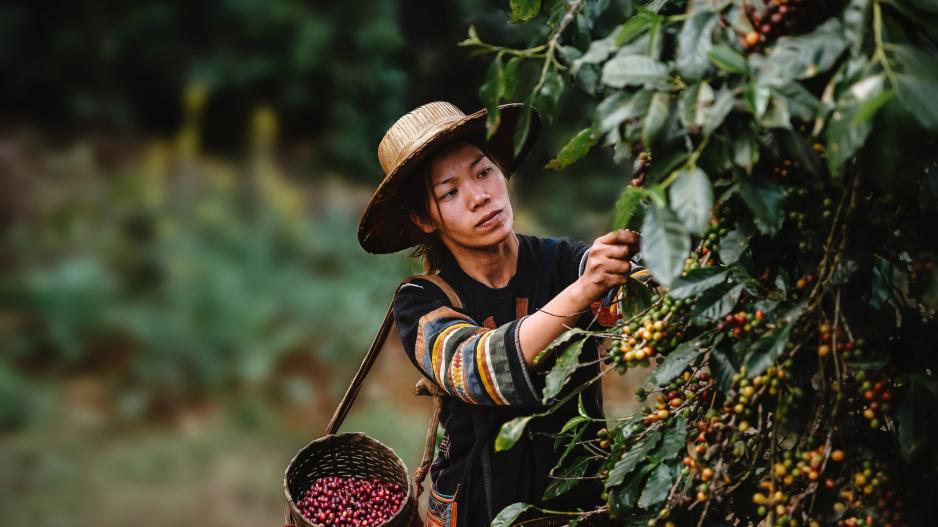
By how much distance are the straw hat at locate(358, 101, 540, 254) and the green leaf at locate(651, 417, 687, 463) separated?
70 centimetres

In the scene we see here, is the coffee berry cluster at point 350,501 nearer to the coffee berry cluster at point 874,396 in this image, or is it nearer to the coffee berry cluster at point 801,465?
the coffee berry cluster at point 801,465

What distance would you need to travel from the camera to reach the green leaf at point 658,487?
129 cm

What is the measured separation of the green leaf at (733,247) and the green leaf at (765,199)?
0.14m

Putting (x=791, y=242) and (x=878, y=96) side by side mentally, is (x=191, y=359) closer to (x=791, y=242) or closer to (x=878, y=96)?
(x=791, y=242)

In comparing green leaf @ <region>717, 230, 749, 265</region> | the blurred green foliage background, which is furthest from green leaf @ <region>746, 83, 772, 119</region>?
the blurred green foliage background

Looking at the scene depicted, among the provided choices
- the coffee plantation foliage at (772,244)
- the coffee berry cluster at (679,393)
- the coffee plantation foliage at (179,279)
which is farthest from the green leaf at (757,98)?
the coffee plantation foliage at (179,279)

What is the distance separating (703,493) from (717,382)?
0.15m

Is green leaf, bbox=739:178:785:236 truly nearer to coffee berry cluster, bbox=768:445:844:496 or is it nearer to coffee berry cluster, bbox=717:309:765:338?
coffee berry cluster, bbox=717:309:765:338

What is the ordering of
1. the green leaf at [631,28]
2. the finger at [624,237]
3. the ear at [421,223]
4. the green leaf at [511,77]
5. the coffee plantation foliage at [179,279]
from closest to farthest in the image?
1. the green leaf at [631,28]
2. the green leaf at [511,77]
3. the finger at [624,237]
4. the ear at [421,223]
5. the coffee plantation foliage at [179,279]

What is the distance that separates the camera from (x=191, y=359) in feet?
13.1

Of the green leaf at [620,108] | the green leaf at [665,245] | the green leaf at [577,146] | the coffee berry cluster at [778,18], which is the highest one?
the coffee berry cluster at [778,18]

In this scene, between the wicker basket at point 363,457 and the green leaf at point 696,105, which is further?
the wicker basket at point 363,457

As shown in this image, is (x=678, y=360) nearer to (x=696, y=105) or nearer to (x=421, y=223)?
(x=696, y=105)

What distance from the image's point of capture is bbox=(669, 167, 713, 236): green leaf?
99cm
